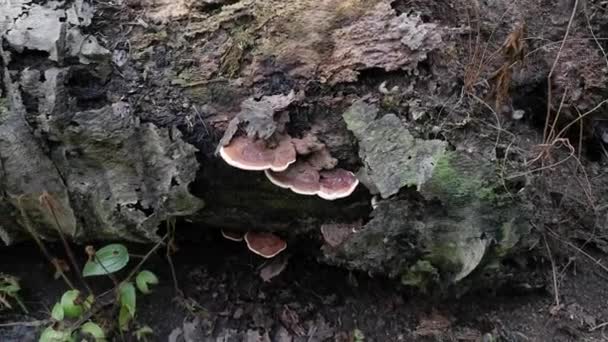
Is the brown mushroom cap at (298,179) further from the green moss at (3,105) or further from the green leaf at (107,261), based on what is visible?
the green moss at (3,105)

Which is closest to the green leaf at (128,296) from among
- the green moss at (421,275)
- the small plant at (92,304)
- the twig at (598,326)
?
the small plant at (92,304)

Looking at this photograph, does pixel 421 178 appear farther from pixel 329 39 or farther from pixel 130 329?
pixel 130 329

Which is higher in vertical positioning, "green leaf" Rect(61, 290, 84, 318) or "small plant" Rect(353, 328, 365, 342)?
"green leaf" Rect(61, 290, 84, 318)

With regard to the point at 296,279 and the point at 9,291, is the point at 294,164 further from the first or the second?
the point at 9,291

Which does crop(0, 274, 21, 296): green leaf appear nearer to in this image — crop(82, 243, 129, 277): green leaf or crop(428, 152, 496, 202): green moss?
crop(82, 243, 129, 277): green leaf

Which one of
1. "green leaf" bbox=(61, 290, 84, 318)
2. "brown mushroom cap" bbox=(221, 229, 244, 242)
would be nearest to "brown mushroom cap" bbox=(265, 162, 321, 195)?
"brown mushroom cap" bbox=(221, 229, 244, 242)
